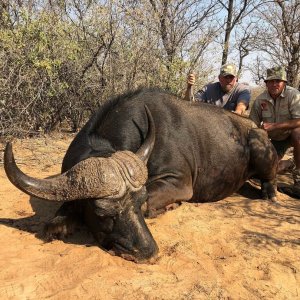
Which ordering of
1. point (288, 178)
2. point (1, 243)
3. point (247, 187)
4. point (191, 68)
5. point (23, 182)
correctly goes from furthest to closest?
point (191, 68) → point (288, 178) → point (247, 187) → point (1, 243) → point (23, 182)

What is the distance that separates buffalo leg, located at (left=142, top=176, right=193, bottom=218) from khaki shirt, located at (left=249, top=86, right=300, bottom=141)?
2684mm

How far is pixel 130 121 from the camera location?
5.08 m

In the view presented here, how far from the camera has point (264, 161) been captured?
6.27m

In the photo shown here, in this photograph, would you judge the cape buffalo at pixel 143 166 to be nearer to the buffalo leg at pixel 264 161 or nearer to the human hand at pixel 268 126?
the buffalo leg at pixel 264 161

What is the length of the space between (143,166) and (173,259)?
3.09 feet

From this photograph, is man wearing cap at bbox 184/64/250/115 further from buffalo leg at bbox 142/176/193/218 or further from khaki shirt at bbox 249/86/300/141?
buffalo leg at bbox 142/176/193/218

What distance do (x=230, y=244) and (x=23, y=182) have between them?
218 cm

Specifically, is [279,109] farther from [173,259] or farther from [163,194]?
[173,259]

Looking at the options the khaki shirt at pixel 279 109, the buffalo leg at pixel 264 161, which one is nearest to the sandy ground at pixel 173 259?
the buffalo leg at pixel 264 161

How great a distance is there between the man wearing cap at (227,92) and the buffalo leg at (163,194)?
9.27 feet

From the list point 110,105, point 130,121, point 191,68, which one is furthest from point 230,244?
point 191,68

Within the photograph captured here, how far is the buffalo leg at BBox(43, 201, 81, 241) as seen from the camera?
4234 millimetres

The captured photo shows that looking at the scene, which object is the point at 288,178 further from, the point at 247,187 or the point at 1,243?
the point at 1,243

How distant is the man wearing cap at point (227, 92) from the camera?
758 cm
